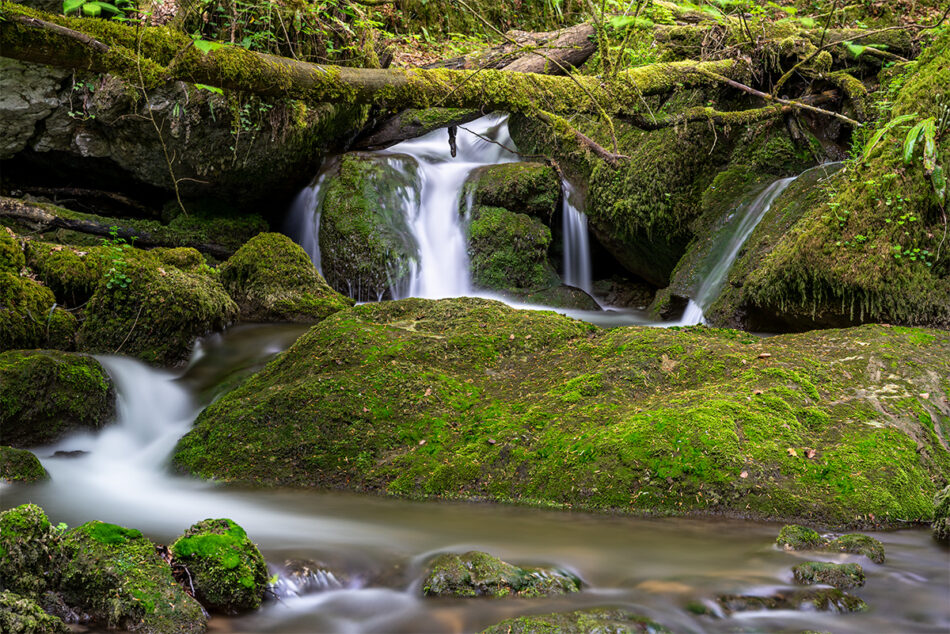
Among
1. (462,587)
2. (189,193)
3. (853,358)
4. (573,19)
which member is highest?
(573,19)

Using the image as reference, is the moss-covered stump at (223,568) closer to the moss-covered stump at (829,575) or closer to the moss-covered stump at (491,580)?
the moss-covered stump at (491,580)

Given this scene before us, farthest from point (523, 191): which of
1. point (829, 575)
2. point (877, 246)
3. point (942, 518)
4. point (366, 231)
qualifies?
point (829, 575)

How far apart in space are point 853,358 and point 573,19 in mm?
13866

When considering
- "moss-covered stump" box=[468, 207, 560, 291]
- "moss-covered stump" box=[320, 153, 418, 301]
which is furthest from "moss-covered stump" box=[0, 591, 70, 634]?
"moss-covered stump" box=[468, 207, 560, 291]

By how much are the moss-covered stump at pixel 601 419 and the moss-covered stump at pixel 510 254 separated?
5.56 metres

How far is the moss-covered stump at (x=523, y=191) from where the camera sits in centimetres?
1127

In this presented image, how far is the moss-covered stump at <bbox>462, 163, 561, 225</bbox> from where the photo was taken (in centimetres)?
1127

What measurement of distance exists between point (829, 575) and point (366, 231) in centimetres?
915

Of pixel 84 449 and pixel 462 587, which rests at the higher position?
pixel 462 587

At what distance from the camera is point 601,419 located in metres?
4.00

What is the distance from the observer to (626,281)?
1123cm

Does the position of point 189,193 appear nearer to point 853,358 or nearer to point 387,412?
point 387,412

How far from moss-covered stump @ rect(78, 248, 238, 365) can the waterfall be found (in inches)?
239

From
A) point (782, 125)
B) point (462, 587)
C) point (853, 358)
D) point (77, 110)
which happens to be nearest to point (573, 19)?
point (782, 125)
